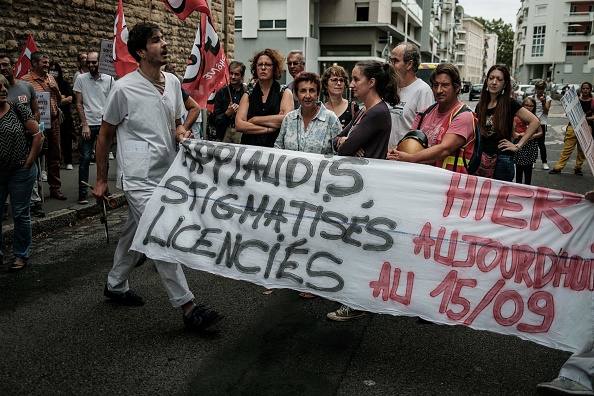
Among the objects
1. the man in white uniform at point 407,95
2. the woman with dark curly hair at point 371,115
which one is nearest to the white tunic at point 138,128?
the woman with dark curly hair at point 371,115

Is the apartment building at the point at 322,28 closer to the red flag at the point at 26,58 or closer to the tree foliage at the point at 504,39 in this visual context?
the red flag at the point at 26,58

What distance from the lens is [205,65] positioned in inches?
277

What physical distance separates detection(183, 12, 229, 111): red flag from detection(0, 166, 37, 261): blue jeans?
2.30 meters

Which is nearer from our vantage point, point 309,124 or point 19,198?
point 309,124

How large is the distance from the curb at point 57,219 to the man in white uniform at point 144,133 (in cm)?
283

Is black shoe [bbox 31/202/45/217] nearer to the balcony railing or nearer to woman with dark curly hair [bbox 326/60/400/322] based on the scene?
woman with dark curly hair [bbox 326/60/400/322]

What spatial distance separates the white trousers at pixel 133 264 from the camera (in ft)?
13.1

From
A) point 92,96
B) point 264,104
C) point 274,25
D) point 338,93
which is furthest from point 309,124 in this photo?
point 274,25

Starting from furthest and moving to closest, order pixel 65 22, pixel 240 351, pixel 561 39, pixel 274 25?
pixel 561 39 < pixel 274 25 < pixel 65 22 < pixel 240 351

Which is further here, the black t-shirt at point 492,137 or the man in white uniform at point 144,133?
the black t-shirt at point 492,137

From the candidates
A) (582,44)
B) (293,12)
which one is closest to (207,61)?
(293,12)

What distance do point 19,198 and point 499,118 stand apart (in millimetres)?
4561

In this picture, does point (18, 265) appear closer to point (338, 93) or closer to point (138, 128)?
point (138, 128)

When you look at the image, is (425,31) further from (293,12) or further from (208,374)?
(208,374)
